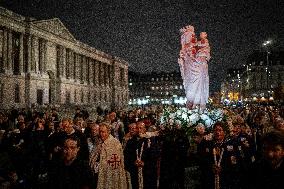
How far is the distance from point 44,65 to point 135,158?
6615 centimetres

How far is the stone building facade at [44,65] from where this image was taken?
58.3m

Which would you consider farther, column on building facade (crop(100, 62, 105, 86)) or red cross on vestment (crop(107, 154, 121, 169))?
column on building facade (crop(100, 62, 105, 86))

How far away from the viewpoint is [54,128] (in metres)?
11.8

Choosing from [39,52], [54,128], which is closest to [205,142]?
[54,128]

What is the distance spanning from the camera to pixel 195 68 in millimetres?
22953

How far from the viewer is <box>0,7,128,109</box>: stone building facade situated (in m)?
58.3

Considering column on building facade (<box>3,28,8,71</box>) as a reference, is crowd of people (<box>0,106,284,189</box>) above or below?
below

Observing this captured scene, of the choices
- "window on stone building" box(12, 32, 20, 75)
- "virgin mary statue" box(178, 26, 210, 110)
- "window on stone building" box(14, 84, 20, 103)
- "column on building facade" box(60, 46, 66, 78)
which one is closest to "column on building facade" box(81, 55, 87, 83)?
"column on building facade" box(60, 46, 66, 78)

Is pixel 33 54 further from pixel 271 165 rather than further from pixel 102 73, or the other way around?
pixel 271 165

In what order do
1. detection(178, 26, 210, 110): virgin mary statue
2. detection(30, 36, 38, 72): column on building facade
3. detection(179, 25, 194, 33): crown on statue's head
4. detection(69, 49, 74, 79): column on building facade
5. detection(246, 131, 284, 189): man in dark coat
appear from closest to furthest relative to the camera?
detection(246, 131, 284, 189): man in dark coat, detection(178, 26, 210, 110): virgin mary statue, detection(179, 25, 194, 33): crown on statue's head, detection(30, 36, 38, 72): column on building facade, detection(69, 49, 74, 79): column on building facade

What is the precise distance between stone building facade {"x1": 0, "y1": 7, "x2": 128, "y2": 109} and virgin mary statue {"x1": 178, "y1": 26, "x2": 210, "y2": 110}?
33.6 m

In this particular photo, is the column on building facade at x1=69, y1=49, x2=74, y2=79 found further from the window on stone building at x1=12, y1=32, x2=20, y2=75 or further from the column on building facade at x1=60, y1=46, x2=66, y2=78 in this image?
the window on stone building at x1=12, y1=32, x2=20, y2=75

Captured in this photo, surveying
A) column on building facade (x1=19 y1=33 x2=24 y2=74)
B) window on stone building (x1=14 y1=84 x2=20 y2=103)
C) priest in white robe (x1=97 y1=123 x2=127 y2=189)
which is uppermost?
column on building facade (x1=19 y1=33 x2=24 y2=74)

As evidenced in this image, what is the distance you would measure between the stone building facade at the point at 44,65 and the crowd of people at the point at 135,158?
4618cm
